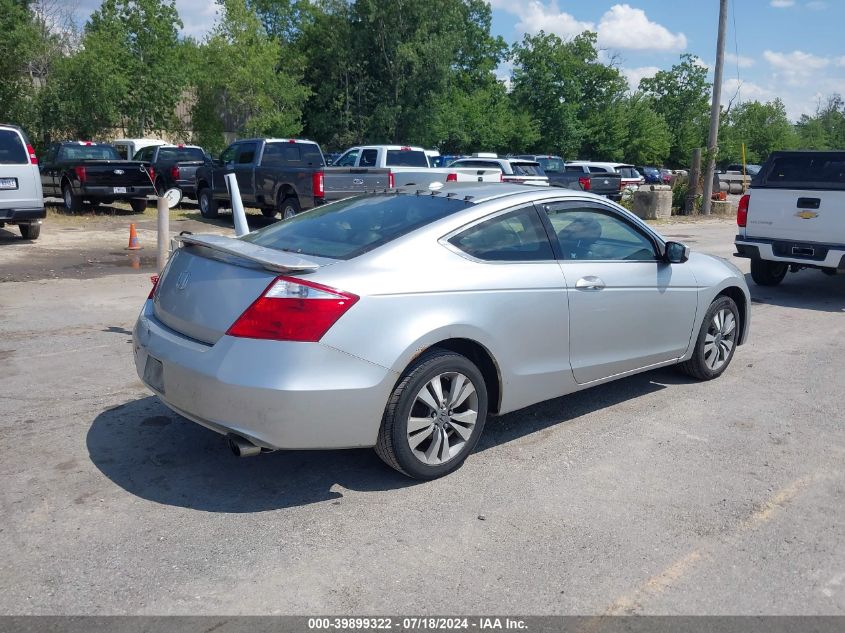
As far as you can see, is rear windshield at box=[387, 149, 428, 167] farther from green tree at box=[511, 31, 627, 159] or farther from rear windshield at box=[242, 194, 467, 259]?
green tree at box=[511, 31, 627, 159]

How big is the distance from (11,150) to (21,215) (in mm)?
1054

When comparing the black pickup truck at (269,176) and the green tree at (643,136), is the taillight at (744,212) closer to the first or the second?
the black pickup truck at (269,176)

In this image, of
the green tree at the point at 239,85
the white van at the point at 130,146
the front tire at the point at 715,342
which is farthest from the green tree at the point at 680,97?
the front tire at the point at 715,342

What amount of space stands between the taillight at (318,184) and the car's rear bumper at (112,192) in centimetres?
497

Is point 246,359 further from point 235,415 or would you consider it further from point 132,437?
point 132,437

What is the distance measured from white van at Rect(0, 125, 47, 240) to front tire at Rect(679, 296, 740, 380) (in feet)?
36.6

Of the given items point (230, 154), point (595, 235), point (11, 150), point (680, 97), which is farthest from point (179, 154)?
point (680, 97)

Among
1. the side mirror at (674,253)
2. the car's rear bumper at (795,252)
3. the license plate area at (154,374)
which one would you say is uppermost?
the side mirror at (674,253)

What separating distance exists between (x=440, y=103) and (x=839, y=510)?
138 feet

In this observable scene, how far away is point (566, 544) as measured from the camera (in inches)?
149

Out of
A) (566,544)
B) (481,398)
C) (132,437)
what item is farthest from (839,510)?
(132,437)

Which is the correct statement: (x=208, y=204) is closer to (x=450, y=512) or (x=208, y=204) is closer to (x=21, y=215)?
(x=21, y=215)

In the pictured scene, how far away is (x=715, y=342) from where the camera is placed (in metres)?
6.41

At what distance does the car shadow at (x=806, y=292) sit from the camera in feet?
33.6
